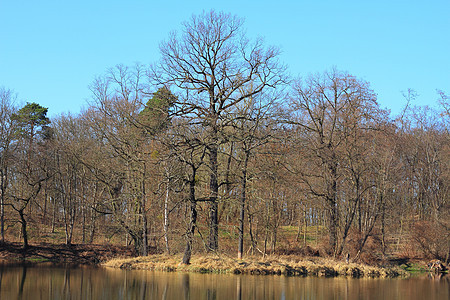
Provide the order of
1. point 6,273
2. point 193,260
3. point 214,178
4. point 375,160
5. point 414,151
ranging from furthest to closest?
1. point 414,151
2. point 375,160
3. point 214,178
4. point 193,260
5. point 6,273

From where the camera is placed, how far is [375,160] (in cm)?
3266

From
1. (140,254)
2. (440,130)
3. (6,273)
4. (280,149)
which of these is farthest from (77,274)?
(440,130)

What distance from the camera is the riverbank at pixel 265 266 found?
26.2 meters

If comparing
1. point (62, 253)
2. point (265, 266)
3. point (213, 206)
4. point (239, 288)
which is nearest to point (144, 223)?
point (213, 206)

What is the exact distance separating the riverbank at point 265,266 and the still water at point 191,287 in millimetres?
1544

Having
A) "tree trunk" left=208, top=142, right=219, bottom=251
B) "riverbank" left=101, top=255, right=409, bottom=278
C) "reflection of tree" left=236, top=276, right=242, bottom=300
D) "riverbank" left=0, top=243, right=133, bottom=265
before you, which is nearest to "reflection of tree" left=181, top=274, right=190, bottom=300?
"reflection of tree" left=236, top=276, right=242, bottom=300

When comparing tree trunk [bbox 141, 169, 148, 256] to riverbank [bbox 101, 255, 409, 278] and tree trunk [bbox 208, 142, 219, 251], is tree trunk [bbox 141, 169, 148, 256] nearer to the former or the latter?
riverbank [bbox 101, 255, 409, 278]

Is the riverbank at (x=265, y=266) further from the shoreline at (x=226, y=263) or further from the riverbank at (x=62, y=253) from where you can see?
the riverbank at (x=62, y=253)

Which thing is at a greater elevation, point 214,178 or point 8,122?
point 8,122

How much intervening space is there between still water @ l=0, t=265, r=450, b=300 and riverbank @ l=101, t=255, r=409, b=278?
154 cm

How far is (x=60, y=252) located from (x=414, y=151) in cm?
3313

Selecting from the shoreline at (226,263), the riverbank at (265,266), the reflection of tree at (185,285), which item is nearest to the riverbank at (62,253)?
the shoreline at (226,263)

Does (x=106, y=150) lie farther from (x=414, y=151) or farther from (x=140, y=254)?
(x=414, y=151)

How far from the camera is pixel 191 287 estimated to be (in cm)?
1931
